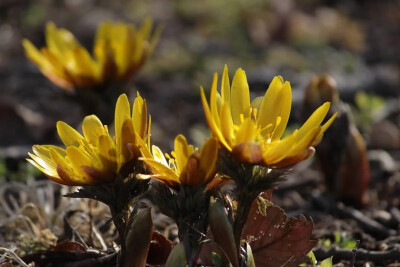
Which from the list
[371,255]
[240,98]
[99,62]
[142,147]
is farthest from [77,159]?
[99,62]

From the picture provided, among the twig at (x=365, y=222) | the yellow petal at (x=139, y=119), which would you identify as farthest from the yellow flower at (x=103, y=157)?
the twig at (x=365, y=222)

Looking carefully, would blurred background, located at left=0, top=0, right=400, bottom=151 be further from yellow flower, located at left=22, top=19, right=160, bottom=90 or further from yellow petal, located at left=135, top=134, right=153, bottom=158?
yellow petal, located at left=135, top=134, right=153, bottom=158

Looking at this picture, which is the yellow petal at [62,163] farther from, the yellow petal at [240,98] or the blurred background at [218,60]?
the blurred background at [218,60]

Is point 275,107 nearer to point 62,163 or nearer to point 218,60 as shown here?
point 62,163

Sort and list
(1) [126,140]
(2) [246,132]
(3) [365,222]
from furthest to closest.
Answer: (3) [365,222], (1) [126,140], (2) [246,132]

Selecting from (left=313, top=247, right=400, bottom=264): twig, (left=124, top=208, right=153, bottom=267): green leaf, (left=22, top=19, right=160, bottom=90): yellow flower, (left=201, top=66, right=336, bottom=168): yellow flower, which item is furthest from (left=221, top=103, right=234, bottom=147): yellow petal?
(left=22, top=19, right=160, bottom=90): yellow flower

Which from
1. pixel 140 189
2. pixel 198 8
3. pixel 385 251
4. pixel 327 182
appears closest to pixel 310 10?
pixel 198 8
